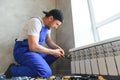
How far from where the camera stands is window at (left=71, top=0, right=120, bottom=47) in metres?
1.45

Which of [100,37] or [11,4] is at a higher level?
[11,4]

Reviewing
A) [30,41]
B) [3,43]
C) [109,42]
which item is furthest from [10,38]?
[109,42]

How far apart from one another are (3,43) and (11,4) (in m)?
0.55

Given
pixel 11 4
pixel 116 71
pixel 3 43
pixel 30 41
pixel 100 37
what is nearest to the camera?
pixel 116 71

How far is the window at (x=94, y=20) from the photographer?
1.45m

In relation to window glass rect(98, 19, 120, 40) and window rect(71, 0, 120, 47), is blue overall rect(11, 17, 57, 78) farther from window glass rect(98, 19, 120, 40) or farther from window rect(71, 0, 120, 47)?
window glass rect(98, 19, 120, 40)

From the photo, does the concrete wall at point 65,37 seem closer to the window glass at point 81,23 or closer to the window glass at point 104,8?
the window glass at point 81,23

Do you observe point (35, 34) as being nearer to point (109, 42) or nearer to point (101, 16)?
point (109, 42)

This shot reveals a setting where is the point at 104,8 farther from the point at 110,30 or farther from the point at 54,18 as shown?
the point at 54,18

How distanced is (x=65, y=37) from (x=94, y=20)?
411mm

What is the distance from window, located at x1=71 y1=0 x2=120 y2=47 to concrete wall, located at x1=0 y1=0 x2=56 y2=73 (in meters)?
0.51

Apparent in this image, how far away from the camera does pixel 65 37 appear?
1.79m

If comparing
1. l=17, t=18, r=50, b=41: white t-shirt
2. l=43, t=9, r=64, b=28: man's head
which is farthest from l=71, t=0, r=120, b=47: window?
l=17, t=18, r=50, b=41: white t-shirt

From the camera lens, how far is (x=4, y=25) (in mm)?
1782
